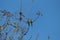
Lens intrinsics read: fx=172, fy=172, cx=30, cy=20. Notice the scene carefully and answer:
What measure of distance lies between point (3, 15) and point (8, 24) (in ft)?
0.61

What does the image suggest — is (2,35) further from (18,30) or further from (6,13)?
(18,30)

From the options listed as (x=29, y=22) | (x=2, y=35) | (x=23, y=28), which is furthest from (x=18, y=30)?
(x=2, y=35)

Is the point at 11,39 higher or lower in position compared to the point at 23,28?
lower

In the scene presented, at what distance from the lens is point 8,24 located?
10.2 ft

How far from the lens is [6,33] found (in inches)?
126

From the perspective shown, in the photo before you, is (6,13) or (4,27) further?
(4,27)

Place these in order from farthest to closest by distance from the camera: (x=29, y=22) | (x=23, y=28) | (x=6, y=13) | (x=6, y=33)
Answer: (x=6, y=33), (x=6, y=13), (x=23, y=28), (x=29, y=22)

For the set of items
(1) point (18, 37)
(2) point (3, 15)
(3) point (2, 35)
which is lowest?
(3) point (2, 35)

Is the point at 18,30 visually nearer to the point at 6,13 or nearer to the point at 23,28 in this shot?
the point at 23,28

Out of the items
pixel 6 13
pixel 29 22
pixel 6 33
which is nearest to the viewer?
pixel 29 22

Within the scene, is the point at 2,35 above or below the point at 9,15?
below

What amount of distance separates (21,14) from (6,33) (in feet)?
2.69

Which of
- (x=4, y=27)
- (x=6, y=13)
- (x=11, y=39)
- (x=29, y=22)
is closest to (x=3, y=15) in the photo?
(x=6, y=13)

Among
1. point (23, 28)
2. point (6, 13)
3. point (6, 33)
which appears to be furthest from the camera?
point (6, 33)
